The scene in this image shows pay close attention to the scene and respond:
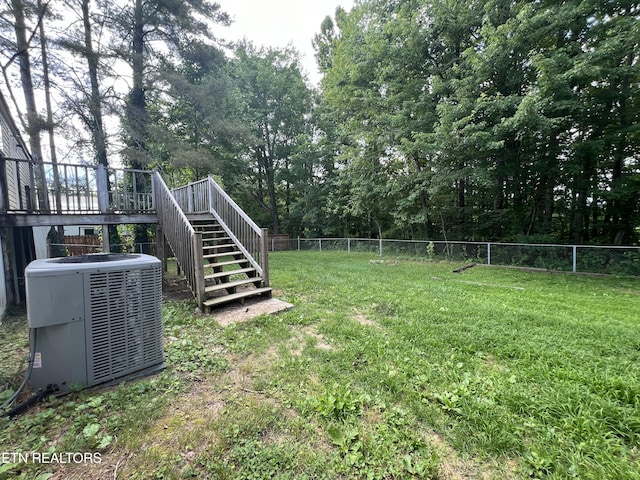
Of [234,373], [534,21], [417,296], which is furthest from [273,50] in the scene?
[234,373]

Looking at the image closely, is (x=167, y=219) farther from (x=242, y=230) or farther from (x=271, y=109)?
(x=271, y=109)

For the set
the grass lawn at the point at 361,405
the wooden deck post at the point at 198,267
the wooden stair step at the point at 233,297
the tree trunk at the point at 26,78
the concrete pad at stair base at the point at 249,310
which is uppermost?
the tree trunk at the point at 26,78

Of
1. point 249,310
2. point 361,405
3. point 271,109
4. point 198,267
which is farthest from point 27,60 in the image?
point 361,405

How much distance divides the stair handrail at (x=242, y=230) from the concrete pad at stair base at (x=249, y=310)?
1.46 feet

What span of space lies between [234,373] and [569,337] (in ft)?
12.0

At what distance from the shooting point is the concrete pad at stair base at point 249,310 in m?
3.62

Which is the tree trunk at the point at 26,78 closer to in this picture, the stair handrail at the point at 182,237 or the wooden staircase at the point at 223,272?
the stair handrail at the point at 182,237

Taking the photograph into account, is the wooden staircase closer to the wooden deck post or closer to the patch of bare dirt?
the wooden deck post

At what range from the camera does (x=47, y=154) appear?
10086 mm

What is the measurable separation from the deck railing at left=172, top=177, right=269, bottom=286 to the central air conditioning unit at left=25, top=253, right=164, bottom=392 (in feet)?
8.22

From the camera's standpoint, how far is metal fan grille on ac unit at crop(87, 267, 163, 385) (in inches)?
77.7

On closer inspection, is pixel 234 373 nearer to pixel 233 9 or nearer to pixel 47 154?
pixel 233 9

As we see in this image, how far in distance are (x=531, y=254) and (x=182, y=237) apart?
938 cm

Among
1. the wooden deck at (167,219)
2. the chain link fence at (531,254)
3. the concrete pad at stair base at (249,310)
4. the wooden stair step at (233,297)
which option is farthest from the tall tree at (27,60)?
the chain link fence at (531,254)
